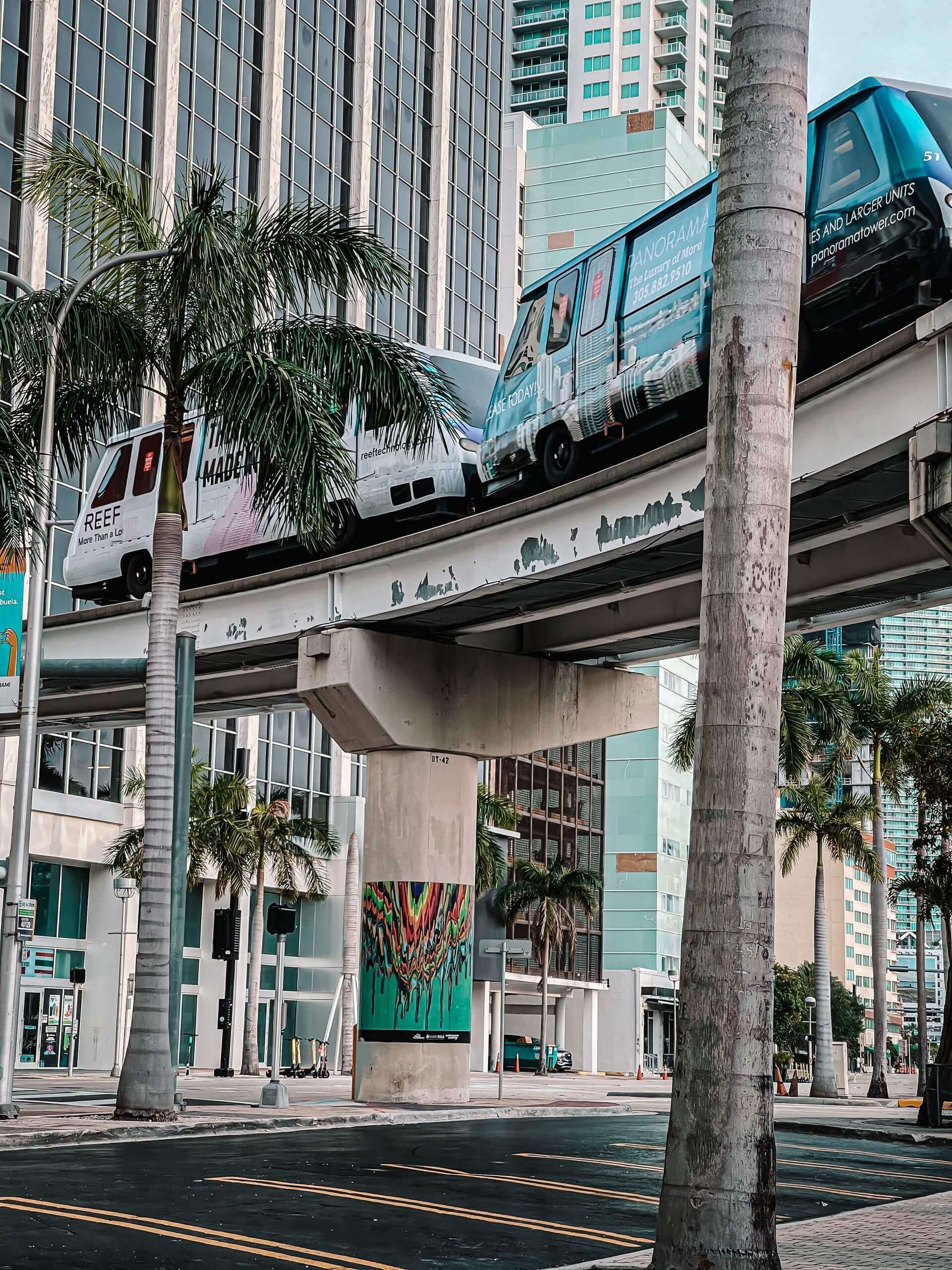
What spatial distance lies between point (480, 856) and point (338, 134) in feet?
90.7

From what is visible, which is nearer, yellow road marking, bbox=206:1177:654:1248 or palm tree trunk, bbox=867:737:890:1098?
yellow road marking, bbox=206:1177:654:1248

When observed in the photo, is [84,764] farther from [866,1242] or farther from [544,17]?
[544,17]

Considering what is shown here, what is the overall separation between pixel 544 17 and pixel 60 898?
11687 centimetres

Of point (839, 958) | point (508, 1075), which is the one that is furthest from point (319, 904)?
point (839, 958)

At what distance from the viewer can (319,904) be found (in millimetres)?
55750

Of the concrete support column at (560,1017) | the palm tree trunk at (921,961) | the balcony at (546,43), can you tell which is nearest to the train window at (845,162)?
the palm tree trunk at (921,961)

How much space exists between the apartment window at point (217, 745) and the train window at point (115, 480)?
22.8 meters

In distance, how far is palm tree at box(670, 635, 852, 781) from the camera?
41812 millimetres

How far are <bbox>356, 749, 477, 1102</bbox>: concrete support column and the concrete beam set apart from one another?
496mm

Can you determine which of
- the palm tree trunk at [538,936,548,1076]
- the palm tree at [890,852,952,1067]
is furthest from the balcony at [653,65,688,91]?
the palm tree at [890,852,952,1067]

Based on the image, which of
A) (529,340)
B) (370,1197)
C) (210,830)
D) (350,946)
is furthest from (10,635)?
(350,946)

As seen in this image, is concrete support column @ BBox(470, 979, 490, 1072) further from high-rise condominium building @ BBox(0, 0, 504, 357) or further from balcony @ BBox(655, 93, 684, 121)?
balcony @ BBox(655, 93, 684, 121)

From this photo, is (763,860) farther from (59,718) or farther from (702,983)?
(59,718)

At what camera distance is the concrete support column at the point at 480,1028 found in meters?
71.4
